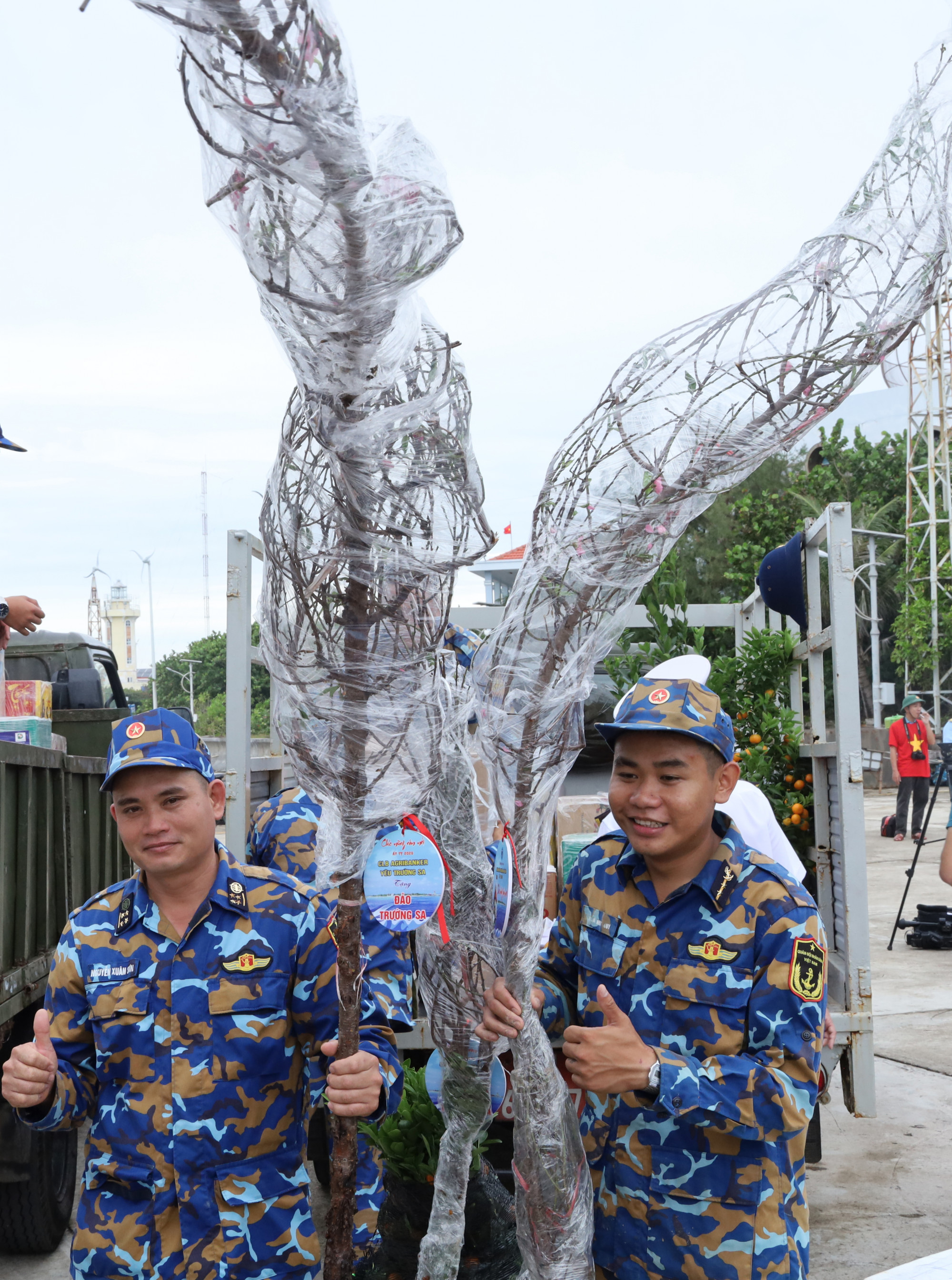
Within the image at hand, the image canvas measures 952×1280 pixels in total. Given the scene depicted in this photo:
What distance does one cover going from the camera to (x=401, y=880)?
5.97ft

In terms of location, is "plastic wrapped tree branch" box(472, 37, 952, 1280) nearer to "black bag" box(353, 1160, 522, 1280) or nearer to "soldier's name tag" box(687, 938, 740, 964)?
"soldier's name tag" box(687, 938, 740, 964)

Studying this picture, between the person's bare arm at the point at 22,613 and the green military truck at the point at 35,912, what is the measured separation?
53cm

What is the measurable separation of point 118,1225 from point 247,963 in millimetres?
436

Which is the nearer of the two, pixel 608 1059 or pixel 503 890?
pixel 608 1059

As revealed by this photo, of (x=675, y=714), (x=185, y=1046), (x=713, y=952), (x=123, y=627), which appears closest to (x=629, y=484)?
(x=675, y=714)

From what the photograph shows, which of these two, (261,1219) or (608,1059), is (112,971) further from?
(608,1059)

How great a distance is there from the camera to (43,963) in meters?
3.76

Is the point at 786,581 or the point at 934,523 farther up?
the point at 934,523

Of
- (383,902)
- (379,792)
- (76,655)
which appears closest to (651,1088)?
(383,902)

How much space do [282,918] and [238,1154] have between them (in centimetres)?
37

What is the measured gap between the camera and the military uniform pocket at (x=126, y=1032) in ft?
6.33

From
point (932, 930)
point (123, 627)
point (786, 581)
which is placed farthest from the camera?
point (123, 627)

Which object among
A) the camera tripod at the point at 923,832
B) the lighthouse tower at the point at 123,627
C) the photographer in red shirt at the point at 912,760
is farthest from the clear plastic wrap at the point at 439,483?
the lighthouse tower at the point at 123,627

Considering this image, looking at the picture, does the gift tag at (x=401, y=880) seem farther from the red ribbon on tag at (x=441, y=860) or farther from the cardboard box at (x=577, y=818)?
the cardboard box at (x=577, y=818)
